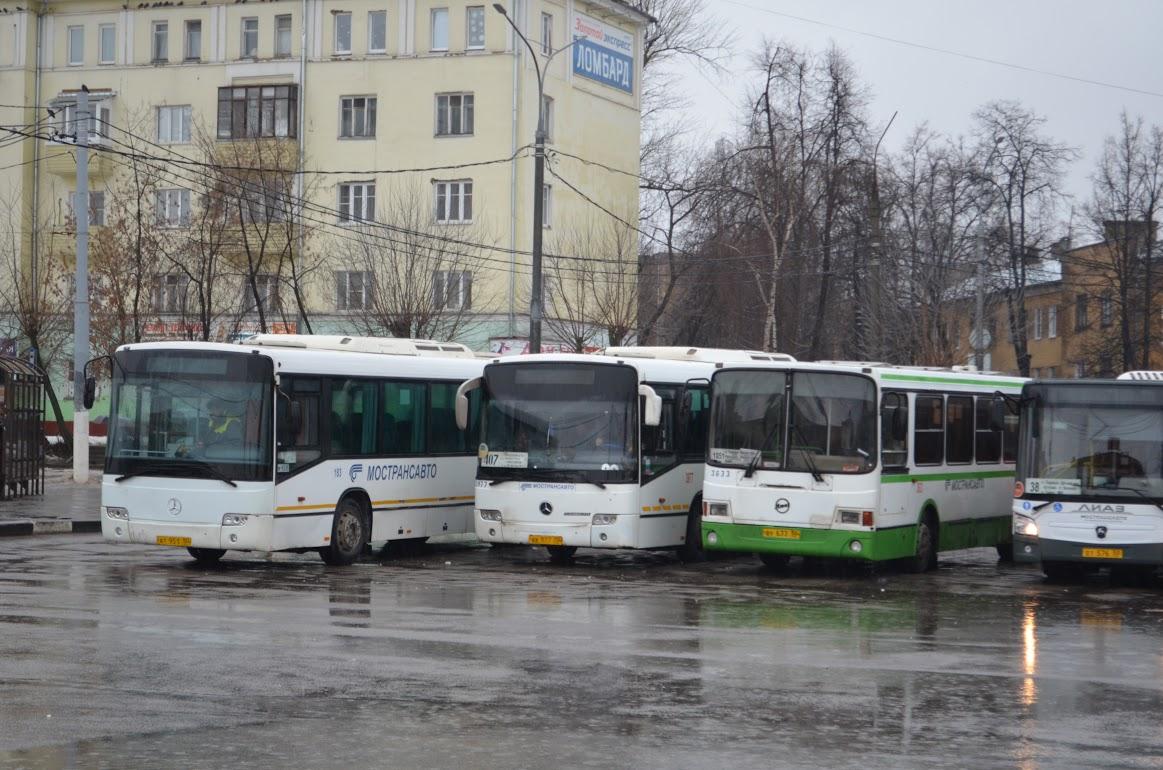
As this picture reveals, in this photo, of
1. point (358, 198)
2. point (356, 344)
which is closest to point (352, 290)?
point (358, 198)

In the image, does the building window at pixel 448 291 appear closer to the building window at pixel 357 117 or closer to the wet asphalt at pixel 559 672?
the building window at pixel 357 117

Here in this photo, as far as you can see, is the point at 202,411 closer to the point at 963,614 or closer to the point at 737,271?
the point at 963,614

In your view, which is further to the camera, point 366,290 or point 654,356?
point 366,290

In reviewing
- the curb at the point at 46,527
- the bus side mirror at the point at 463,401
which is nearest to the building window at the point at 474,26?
the curb at the point at 46,527

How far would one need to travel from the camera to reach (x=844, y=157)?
59062 millimetres

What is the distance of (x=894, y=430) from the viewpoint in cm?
2139

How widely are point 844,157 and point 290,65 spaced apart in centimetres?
1910

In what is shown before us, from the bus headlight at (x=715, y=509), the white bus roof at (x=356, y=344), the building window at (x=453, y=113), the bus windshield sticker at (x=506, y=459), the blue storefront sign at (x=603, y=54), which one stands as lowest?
the bus headlight at (x=715, y=509)

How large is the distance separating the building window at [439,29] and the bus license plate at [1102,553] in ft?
132

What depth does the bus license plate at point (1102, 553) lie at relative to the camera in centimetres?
2030

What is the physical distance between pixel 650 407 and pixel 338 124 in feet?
127

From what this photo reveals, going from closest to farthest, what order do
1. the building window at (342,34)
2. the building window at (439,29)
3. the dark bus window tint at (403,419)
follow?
the dark bus window tint at (403,419) < the building window at (439,29) < the building window at (342,34)

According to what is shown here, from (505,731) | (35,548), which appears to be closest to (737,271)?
(35,548)

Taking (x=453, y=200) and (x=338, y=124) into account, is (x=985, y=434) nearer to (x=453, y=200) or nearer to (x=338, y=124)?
(x=453, y=200)
